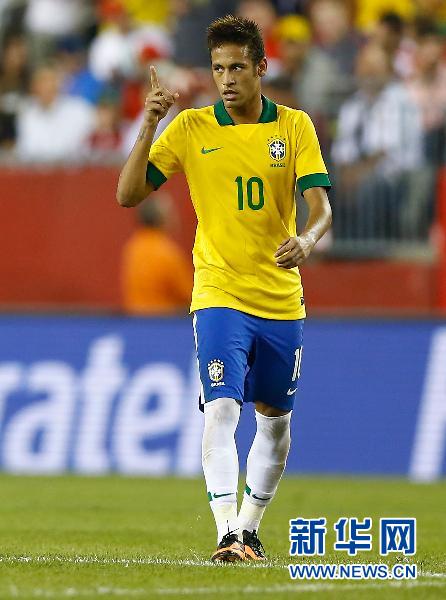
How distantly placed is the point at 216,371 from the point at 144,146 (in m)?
1.14

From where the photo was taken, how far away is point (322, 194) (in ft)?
25.1

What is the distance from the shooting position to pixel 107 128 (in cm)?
1742

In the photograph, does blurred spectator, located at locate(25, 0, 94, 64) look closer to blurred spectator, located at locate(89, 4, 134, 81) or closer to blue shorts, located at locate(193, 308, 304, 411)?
blurred spectator, located at locate(89, 4, 134, 81)

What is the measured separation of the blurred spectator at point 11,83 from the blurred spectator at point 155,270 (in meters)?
2.74

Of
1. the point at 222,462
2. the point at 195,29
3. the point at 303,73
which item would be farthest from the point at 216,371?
the point at 195,29

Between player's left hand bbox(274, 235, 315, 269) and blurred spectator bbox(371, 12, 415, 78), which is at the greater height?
blurred spectator bbox(371, 12, 415, 78)

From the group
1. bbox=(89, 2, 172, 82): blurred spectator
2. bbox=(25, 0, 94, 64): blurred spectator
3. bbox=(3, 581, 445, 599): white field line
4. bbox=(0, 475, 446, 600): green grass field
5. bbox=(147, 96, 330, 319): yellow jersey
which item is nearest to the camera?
bbox=(3, 581, 445, 599): white field line

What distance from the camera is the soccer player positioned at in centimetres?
744

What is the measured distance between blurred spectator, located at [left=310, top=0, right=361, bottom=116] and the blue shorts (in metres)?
8.22

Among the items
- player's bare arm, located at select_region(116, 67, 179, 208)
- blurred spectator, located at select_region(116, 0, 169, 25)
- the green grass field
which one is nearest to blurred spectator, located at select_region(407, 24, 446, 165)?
the green grass field

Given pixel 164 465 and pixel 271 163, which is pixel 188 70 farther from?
pixel 271 163

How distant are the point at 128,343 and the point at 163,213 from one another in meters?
1.63

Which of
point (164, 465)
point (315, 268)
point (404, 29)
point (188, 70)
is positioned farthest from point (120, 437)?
point (404, 29)

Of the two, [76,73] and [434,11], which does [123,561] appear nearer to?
[434,11]
